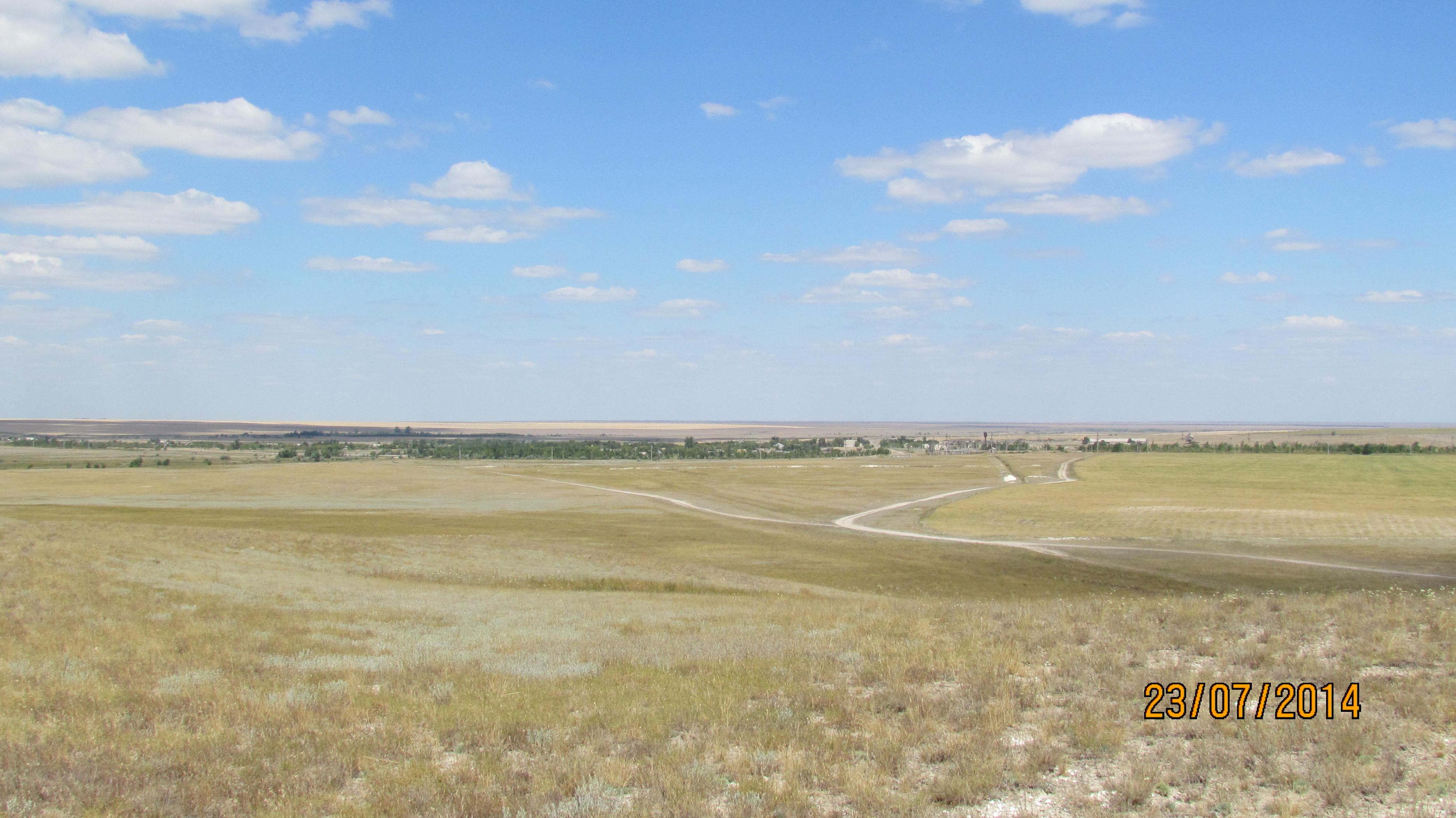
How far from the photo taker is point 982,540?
5528 cm

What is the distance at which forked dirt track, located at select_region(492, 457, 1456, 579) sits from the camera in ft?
136

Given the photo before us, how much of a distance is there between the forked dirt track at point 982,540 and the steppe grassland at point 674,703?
26.7 metres

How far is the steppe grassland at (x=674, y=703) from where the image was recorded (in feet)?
26.9

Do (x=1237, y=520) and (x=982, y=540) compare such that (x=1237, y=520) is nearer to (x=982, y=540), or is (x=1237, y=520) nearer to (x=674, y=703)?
(x=982, y=540)

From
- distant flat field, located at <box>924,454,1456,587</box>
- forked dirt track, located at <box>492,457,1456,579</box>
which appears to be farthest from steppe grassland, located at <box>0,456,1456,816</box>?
distant flat field, located at <box>924,454,1456,587</box>

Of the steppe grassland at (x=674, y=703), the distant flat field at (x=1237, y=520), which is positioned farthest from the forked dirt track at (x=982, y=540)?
the steppe grassland at (x=674, y=703)

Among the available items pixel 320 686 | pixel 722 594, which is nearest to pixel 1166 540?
pixel 722 594

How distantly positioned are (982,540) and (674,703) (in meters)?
47.0

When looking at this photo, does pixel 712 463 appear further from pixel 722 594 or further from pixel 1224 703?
pixel 1224 703

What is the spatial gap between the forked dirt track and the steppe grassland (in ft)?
87.5

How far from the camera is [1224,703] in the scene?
10648 millimetres

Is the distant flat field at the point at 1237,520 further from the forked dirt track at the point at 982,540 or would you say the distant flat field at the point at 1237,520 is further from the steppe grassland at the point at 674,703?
the steppe grassland at the point at 674,703

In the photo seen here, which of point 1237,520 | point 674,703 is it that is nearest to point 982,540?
point 1237,520

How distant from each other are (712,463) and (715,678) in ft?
537
